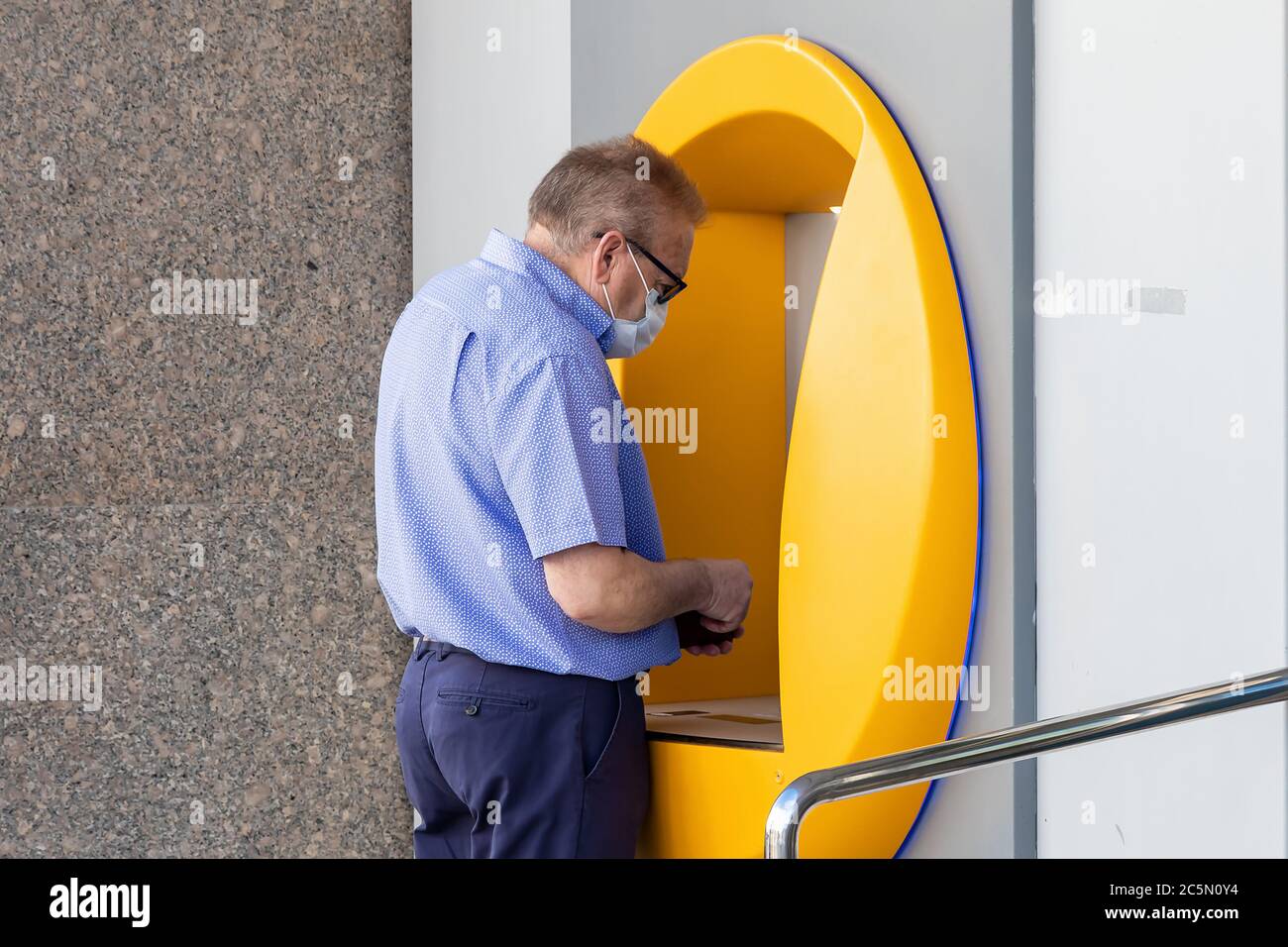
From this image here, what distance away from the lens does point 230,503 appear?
3002 millimetres

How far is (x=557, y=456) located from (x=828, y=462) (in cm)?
39

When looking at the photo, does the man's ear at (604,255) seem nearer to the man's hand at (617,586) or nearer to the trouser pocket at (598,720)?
the man's hand at (617,586)

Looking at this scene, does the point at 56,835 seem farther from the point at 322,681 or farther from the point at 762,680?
the point at 762,680

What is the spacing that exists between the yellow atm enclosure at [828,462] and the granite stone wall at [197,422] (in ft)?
3.25

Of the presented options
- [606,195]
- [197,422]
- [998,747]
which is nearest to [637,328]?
[606,195]

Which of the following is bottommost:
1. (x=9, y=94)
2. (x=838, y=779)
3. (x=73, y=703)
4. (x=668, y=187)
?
(x=73, y=703)

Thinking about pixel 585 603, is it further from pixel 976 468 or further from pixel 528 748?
pixel 976 468

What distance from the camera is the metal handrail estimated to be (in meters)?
1.22

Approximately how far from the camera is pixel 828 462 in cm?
195

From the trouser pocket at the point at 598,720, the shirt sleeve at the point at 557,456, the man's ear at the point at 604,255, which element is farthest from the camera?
the man's ear at the point at 604,255

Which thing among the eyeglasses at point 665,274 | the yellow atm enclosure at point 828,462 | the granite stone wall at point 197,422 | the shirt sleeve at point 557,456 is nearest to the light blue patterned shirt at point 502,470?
the shirt sleeve at point 557,456

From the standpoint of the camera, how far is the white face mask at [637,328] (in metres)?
2.05
